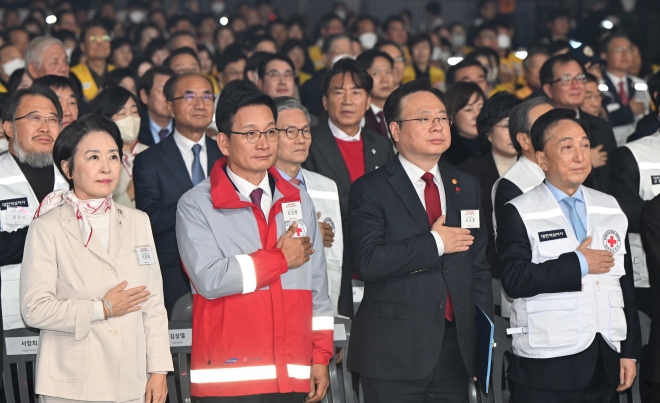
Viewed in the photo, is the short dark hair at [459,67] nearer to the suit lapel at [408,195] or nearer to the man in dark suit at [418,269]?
the man in dark suit at [418,269]

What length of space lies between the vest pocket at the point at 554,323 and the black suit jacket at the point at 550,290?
88mm

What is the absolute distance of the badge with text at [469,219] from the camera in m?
4.03

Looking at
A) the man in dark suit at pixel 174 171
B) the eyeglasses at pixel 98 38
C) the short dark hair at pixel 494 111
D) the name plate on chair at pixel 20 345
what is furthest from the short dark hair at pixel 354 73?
the eyeglasses at pixel 98 38

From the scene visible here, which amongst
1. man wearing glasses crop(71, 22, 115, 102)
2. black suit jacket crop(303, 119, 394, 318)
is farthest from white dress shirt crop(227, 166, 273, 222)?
man wearing glasses crop(71, 22, 115, 102)

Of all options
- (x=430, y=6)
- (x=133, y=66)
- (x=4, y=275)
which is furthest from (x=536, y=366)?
(x=430, y=6)

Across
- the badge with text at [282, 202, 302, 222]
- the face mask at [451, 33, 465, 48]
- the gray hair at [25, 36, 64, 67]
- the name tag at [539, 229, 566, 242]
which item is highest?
the face mask at [451, 33, 465, 48]

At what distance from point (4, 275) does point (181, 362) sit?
38.1 inches

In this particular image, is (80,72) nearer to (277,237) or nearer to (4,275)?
(4,275)

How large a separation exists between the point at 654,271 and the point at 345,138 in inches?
81.0

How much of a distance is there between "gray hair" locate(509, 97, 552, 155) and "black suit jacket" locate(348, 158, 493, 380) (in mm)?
1061

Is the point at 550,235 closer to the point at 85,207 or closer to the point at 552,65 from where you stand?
the point at 85,207

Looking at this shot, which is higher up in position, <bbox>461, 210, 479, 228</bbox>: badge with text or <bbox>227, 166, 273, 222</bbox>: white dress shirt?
<bbox>227, 166, 273, 222</bbox>: white dress shirt

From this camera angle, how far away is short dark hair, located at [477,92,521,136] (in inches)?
220

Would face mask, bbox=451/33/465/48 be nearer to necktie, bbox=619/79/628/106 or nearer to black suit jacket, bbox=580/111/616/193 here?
necktie, bbox=619/79/628/106
